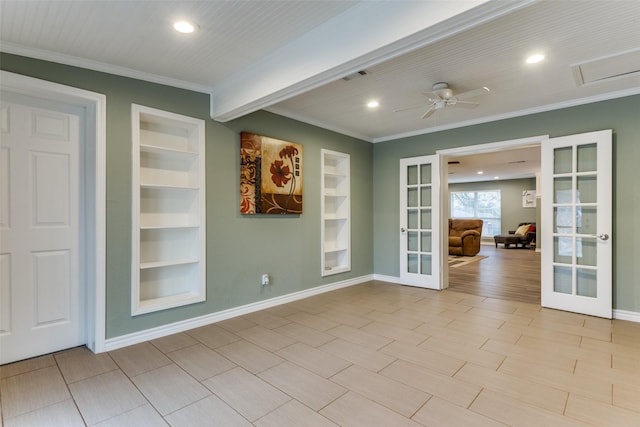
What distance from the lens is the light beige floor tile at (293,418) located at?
181 cm

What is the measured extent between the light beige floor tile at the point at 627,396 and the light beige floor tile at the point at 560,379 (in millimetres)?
36

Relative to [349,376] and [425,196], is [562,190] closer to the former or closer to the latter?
[425,196]

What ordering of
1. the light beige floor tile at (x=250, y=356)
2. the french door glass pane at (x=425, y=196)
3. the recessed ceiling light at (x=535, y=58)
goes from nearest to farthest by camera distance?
the light beige floor tile at (x=250, y=356), the recessed ceiling light at (x=535, y=58), the french door glass pane at (x=425, y=196)

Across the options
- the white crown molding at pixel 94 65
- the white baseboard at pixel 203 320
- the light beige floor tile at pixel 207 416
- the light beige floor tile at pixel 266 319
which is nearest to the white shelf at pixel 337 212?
the white baseboard at pixel 203 320

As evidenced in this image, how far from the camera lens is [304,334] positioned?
3.14m

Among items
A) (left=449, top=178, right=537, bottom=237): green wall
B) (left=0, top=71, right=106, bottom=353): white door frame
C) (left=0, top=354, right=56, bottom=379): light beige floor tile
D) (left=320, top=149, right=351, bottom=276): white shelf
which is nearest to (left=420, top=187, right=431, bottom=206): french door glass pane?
(left=320, top=149, right=351, bottom=276): white shelf

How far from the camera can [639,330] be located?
321 centimetres

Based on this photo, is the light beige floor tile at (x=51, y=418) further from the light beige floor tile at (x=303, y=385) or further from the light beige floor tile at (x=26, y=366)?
the light beige floor tile at (x=303, y=385)

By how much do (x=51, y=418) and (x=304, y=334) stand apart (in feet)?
6.25

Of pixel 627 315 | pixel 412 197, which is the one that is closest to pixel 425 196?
pixel 412 197

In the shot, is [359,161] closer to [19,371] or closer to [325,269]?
[325,269]

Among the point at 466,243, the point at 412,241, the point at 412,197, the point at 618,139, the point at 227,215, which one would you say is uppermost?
the point at 618,139

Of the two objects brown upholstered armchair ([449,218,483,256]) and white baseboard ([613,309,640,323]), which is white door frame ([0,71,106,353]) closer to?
white baseboard ([613,309,640,323])

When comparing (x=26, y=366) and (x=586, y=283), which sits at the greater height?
(x=586, y=283)
